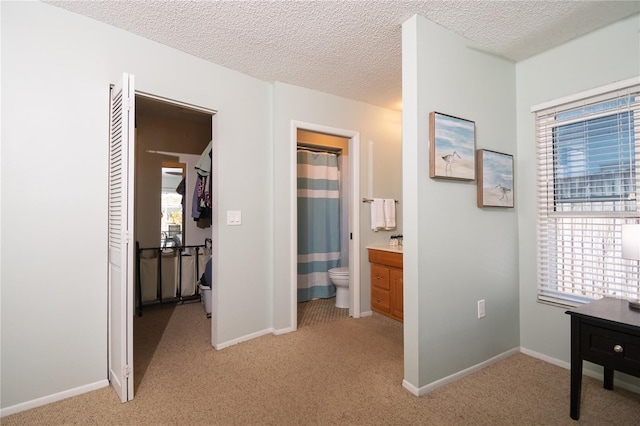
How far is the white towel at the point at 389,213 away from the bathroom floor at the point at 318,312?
1.19 meters

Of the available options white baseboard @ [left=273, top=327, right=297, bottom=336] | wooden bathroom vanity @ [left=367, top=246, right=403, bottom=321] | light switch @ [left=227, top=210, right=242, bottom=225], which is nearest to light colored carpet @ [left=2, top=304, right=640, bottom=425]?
white baseboard @ [left=273, top=327, right=297, bottom=336]

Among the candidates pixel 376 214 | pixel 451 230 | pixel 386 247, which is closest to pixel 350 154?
pixel 376 214

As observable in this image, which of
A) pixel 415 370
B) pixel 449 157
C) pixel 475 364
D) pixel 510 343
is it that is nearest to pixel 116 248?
pixel 415 370

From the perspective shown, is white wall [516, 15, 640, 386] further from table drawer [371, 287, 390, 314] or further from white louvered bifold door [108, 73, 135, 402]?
white louvered bifold door [108, 73, 135, 402]

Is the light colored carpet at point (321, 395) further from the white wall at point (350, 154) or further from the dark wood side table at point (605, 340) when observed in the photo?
the white wall at point (350, 154)

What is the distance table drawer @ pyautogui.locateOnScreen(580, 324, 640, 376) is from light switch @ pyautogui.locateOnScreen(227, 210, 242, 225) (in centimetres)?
258

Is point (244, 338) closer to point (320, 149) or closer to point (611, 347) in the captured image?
point (611, 347)

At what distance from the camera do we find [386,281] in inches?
133

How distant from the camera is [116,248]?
1983mm

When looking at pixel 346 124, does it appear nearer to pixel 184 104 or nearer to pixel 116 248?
pixel 184 104

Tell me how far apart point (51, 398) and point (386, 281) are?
2.87 m

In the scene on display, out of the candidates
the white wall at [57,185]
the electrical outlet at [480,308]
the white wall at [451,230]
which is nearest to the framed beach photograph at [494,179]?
the white wall at [451,230]

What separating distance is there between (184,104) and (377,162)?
7.18 ft

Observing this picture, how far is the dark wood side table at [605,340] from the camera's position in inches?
61.2
